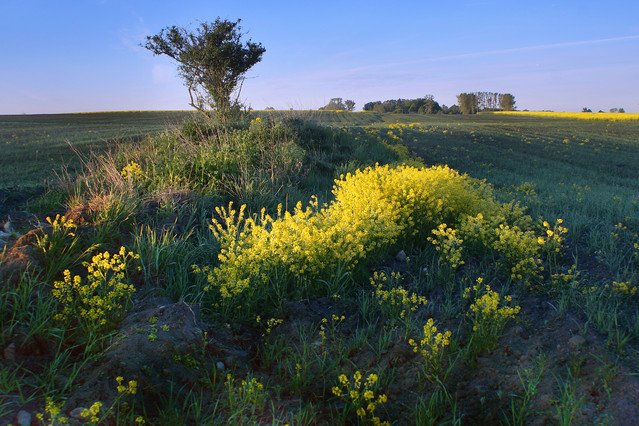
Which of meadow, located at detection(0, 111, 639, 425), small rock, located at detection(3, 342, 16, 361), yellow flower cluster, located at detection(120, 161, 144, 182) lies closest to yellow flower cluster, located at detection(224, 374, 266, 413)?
meadow, located at detection(0, 111, 639, 425)

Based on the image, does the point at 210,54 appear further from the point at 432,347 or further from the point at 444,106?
the point at 444,106

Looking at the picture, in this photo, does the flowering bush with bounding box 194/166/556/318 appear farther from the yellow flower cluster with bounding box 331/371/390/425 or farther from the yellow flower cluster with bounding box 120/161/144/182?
the yellow flower cluster with bounding box 120/161/144/182

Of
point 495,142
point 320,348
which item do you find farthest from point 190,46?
point 320,348

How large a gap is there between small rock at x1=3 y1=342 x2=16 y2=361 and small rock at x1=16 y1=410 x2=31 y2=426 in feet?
1.59

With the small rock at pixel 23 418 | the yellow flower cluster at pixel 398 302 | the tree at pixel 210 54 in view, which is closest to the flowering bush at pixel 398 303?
the yellow flower cluster at pixel 398 302

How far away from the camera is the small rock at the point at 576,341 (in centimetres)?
235

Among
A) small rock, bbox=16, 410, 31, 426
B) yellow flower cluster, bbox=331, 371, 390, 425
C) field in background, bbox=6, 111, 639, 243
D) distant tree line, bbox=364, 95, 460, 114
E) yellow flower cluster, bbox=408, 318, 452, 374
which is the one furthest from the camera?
distant tree line, bbox=364, 95, 460, 114

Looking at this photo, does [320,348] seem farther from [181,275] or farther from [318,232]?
[181,275]

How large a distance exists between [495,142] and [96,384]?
22518 millimetres

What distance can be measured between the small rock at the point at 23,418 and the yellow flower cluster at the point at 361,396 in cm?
146

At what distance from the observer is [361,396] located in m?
2.17

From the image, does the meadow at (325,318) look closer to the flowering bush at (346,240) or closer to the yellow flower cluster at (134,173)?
the flowering bush at (346,240)

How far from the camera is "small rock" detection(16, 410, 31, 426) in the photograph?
1753 millimetres

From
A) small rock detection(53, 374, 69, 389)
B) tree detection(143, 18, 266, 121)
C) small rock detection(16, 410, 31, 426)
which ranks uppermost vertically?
tree detection(143, 18, 266, 121)
